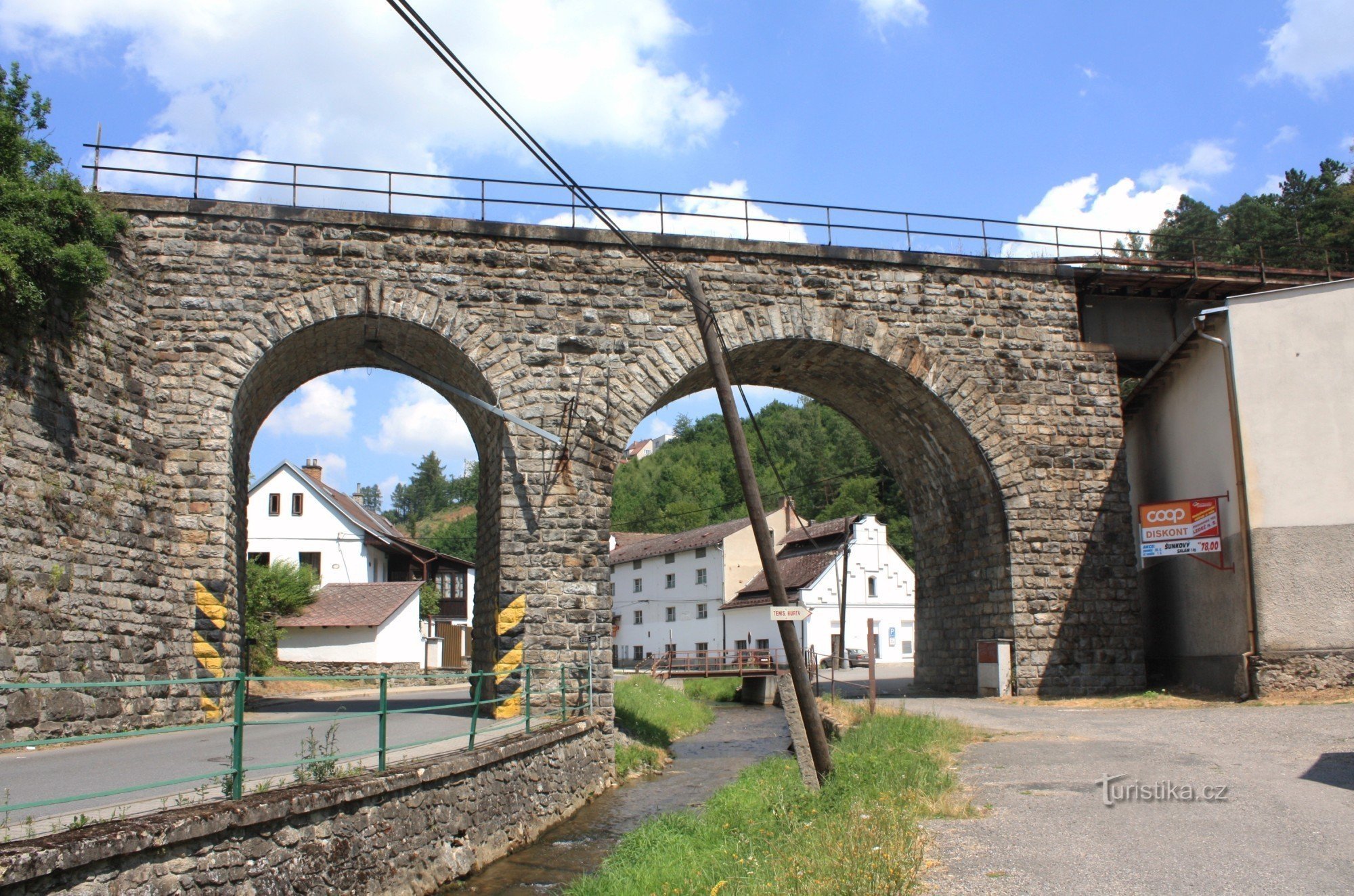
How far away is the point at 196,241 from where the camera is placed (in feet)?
46.3

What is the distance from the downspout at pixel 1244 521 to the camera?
14816 millimetres

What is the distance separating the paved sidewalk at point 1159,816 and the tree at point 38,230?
1056 cm

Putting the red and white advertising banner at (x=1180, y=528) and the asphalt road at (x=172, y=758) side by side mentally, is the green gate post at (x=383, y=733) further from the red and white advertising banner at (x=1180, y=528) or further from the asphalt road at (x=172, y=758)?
the red and white advertising banner at (x=1180, y=528)

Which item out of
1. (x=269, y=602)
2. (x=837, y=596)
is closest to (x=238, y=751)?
(x=269, y=602)

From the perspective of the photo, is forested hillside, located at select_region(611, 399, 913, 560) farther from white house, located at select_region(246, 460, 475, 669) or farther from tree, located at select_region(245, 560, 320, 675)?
tree, located at select_region(245, 560, 320, 675)

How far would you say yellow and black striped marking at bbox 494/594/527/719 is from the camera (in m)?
14.0

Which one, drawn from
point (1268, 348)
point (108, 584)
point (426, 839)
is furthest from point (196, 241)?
point (1268, 348)

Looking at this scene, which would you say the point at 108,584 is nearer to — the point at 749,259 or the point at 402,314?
the point at 402,314

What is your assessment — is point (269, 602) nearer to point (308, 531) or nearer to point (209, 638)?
point (308, 531)

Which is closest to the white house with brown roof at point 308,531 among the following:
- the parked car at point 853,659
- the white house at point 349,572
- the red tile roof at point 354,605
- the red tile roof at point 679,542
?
the white house at point 349,572

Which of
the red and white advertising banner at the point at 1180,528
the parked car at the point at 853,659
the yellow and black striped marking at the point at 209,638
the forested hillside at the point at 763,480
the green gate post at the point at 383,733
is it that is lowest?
the parked car at the point at 853,659

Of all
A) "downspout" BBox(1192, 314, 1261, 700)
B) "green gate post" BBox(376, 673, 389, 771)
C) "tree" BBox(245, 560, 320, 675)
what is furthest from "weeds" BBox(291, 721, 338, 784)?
"tree" BBox(245, 560, 320, 675)

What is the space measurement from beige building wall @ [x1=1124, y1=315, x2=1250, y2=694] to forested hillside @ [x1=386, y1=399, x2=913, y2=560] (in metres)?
45.8

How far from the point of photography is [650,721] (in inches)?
777
